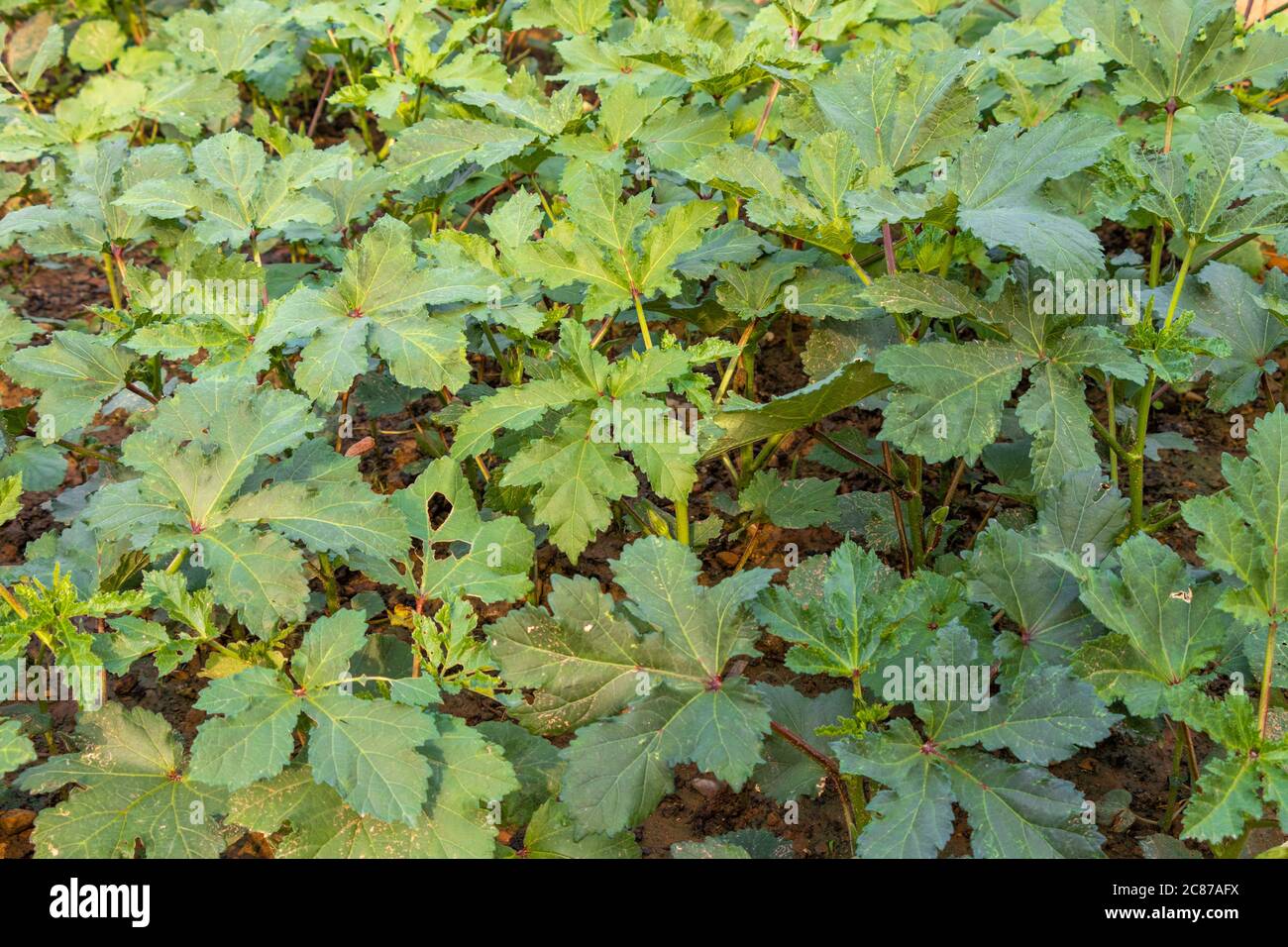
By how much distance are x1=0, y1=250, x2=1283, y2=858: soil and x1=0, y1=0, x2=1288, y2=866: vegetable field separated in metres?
0.01

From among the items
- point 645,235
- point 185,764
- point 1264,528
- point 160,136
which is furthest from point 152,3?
point 1264,528

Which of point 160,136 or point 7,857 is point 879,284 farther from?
point 160,136

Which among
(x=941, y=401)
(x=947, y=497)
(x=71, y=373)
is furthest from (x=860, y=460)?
(x=71, y=373)

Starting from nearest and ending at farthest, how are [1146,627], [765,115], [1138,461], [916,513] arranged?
[1146,627]
[1138,461]
[916,513]
[765,115]

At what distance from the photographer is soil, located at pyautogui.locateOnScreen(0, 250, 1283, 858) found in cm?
270

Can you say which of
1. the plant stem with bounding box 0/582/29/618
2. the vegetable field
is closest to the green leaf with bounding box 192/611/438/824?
the vegetable field

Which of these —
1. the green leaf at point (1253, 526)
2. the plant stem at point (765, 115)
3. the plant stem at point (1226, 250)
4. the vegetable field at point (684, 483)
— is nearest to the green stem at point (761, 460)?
the vegetable field at point (684, 483)

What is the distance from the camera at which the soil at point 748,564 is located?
106 inches

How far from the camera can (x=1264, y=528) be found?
2152 mm

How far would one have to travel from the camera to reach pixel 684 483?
2.39m

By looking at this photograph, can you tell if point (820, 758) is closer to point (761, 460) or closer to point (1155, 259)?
point (761, 460)

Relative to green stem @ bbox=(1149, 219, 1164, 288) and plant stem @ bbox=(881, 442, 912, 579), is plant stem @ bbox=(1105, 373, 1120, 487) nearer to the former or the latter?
green stem @ bbox=(1149, 219, 1164, 288)

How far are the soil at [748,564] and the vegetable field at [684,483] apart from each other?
1cm

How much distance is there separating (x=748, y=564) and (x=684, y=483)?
40.2 inches
